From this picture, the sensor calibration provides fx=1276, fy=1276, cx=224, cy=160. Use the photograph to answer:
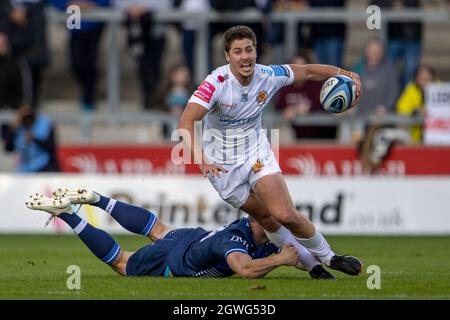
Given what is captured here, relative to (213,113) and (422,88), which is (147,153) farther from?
(213,113)

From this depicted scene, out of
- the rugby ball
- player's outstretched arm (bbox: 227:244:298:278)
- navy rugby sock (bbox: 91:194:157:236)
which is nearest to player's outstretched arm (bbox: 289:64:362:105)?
the rugby ball

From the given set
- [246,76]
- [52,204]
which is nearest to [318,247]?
[246,76]

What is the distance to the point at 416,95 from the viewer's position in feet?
71.7

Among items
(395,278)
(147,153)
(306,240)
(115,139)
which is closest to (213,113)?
(306,240)

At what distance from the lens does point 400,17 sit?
72.1 ft

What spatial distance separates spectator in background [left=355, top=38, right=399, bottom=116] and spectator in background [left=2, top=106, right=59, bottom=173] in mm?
5316

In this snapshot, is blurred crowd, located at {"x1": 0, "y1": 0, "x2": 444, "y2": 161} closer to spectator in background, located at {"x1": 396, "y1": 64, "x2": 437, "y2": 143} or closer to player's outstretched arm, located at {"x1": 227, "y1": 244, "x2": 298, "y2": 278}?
spectator in background, located at {"x1": 396, "y1": 64, "x2": 437, "y2": 143}

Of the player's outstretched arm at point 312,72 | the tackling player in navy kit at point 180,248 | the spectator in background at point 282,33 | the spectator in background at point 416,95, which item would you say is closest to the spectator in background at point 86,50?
the spectator in background at point 282,33

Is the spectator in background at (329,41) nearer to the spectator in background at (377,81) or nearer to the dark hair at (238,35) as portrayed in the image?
the spectator in background at (377,81)

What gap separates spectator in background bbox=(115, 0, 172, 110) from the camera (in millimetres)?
21734

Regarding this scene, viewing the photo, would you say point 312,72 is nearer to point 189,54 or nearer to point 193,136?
point 193,136

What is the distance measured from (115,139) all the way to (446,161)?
20.2 ft

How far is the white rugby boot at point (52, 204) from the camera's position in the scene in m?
12.3

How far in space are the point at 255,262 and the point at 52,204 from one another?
2130 millimetres
